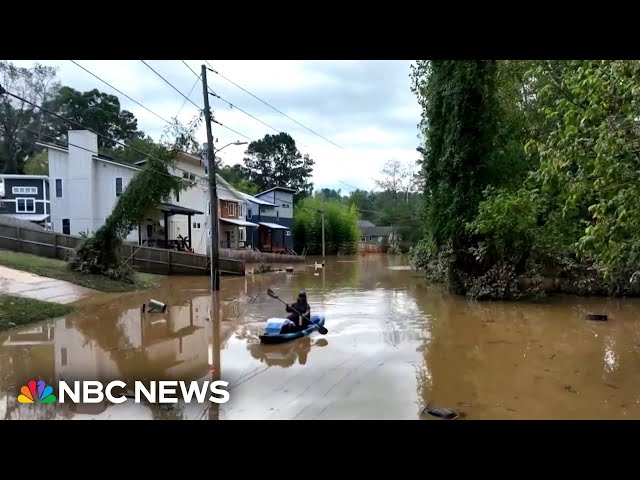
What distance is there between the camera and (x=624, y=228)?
20.9ft

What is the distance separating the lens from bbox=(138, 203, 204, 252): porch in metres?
29.3

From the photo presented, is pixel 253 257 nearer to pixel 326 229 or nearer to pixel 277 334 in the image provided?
pixel 326 229

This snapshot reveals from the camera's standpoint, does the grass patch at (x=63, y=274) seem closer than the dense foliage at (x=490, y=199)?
No

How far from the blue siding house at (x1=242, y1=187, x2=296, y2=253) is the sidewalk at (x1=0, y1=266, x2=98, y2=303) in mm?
27452

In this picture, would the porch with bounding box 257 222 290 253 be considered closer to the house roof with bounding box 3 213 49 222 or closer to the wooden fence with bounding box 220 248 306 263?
the wooden fence with bounding box 220 248 306 263

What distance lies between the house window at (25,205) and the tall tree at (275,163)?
38.8m

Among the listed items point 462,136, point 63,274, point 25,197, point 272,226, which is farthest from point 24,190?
point 462,136

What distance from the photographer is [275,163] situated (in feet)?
242

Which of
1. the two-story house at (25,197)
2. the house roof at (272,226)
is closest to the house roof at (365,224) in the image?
the house roof at (272,226)

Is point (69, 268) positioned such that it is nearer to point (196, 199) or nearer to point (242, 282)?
point (242, 282)

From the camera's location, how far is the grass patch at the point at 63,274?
17.8 meters

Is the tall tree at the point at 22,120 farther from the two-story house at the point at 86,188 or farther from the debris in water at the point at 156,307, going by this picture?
the debris in water at the point at 156,307

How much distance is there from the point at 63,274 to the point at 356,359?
13.4 m
